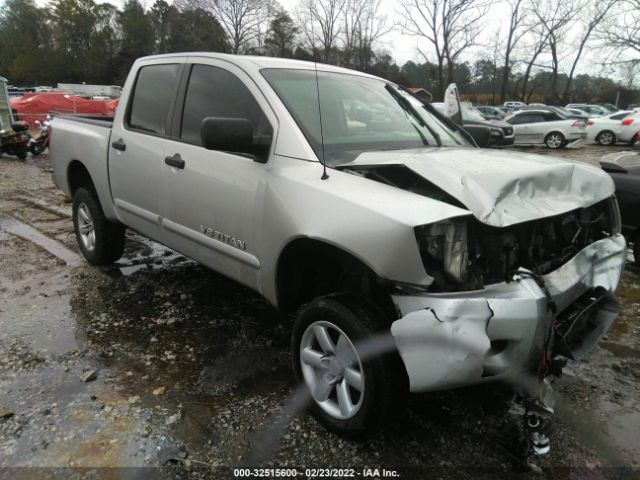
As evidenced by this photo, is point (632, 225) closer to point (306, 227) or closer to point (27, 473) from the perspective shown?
point (306, 227)

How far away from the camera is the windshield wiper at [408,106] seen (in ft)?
11.1

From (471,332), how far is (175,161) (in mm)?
2213

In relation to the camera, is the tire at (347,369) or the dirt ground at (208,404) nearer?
the tire at (347,369)

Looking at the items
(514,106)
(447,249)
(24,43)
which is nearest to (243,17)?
(514,106)

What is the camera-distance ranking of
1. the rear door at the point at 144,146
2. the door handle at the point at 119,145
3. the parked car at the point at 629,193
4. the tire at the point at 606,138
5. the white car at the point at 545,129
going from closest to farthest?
the rear door at the point at 144,146 → the door handle at the point at 119,145 → the parked car at the point at 629,193 → the white car at the point at 545,129 → the tire at the point at 606,138

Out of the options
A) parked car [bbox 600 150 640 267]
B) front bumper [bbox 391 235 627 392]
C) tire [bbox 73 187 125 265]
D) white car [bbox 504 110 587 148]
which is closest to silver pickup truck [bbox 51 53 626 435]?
front bumper [bbox 391 235 627 392]

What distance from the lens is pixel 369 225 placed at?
2.06m

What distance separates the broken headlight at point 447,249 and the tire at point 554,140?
17678 millimetres

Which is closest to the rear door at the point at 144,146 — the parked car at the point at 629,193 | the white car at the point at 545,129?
the parked car at the point at 629,193

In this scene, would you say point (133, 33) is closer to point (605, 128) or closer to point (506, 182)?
point (605, 128)

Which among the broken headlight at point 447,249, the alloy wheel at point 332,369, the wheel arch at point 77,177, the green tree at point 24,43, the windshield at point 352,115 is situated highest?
the green tree at point 24,43

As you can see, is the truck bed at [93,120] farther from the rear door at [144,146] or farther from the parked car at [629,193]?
the parked car at [629,193]

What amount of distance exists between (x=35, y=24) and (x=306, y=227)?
89511mm

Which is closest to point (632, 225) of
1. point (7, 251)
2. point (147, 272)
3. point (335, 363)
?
point (335, 363)
